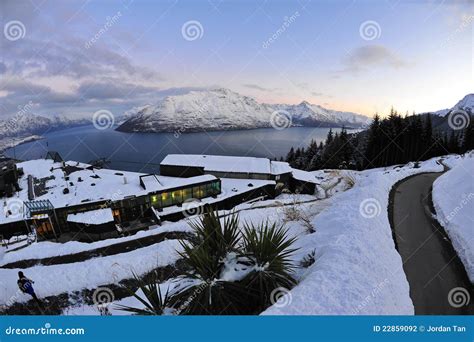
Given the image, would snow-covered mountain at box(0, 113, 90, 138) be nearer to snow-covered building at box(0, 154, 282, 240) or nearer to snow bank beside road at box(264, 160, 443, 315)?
snow-covered building at box(0, 154, 282, 240)

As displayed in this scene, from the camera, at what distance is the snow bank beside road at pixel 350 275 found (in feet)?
12.2

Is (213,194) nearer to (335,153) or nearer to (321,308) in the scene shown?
(321,308)

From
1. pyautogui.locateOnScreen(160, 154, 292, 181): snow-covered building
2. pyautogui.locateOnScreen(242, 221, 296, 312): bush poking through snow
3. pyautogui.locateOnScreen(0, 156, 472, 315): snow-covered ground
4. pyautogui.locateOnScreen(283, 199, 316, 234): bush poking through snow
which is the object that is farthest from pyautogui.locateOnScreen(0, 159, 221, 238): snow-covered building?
pyautogui.locateOnScreen(242, 221, 296, 312): bush poking through snow

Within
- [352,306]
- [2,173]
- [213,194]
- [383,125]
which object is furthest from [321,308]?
[383,125]

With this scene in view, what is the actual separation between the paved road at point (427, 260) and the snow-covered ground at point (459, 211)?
0.21 metres

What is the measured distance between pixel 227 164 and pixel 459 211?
24.6 meters

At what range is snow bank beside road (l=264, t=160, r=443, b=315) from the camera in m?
→ 3.71

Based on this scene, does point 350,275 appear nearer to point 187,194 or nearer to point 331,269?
point 331,269

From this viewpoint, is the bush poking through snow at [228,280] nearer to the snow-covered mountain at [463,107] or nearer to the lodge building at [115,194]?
the lodge building at [115,194]

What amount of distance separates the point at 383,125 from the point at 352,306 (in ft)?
152

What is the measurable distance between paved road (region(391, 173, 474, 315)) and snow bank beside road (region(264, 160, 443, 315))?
67 centimetres

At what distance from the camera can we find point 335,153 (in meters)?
48.2

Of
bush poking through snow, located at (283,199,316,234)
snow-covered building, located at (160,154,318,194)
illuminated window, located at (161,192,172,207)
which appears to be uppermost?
snow-covered building, located at (160,154,318,194)

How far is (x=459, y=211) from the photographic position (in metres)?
8.93
